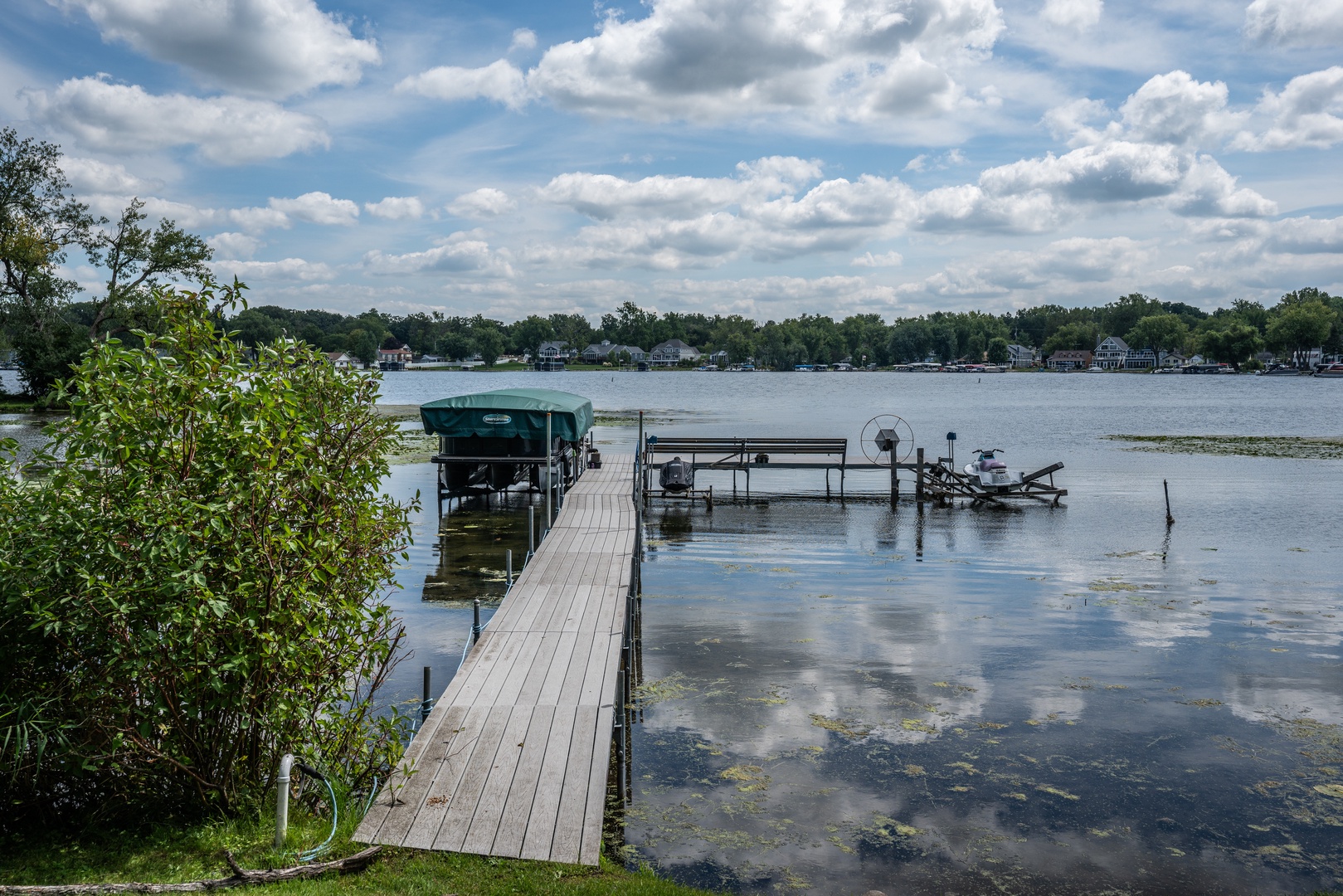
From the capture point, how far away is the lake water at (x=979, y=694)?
7.45 meters

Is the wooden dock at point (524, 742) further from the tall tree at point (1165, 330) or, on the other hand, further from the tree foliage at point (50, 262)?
the tall tree at point (1165, 330)

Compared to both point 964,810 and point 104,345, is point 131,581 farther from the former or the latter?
point 964,810

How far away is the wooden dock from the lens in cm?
610

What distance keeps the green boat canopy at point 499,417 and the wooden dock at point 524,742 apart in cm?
1008

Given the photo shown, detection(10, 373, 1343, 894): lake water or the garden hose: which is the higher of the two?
the garden hose

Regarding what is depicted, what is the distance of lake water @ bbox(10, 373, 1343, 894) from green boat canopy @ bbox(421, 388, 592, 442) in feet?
7.83

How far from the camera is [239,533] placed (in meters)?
5.86

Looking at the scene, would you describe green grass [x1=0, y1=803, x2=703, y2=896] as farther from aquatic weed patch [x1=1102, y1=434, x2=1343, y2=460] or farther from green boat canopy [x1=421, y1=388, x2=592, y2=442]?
aquatic weed patch [x1=1102, y1=434, x2=1343, y2=460]

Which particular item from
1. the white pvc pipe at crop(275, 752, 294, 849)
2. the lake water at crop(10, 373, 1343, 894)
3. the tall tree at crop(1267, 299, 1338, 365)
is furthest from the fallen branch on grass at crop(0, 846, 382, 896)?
the tall tree at crop(1267, 299, 1338, 365)

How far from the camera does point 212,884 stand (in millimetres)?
5215

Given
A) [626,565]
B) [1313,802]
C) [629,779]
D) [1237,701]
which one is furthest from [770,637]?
[1313,802]

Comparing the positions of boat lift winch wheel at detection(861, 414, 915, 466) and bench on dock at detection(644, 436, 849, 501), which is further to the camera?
bench on dock at detection(644, 436, 849, 501)

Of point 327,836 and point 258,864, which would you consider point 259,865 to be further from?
point 327,836

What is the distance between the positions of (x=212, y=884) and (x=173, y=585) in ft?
5.55
